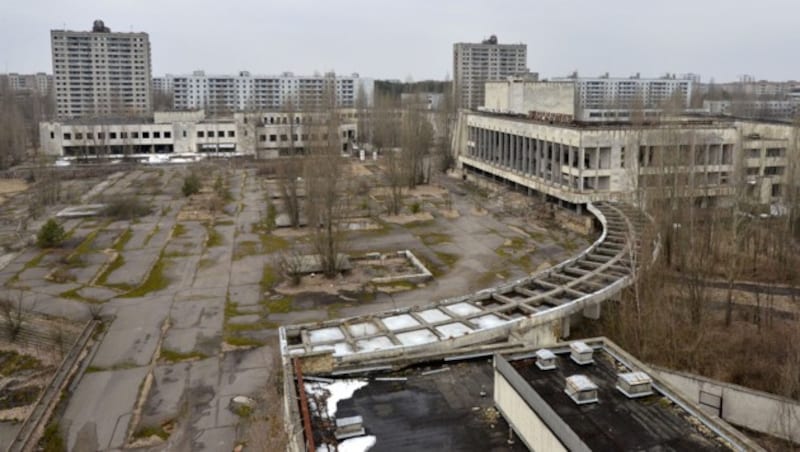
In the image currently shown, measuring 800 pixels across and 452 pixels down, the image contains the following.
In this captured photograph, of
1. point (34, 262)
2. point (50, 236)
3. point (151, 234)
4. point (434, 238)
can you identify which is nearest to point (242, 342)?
point (34, 262)

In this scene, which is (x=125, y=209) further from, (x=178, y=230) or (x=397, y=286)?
(x=397, y=286)

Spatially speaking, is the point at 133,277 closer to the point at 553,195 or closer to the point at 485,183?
the point at 553,195

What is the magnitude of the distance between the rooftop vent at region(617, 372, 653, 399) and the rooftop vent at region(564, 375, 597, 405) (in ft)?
1.81

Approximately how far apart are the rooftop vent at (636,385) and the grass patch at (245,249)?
21.0 m

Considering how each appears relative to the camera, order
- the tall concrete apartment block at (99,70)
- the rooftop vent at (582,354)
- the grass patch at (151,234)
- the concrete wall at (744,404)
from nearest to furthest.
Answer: the rooftop vent at (582,354), the concrete wall at (744,404), the grass patch at (151,234), the tall concrete apartment block at (99,70)

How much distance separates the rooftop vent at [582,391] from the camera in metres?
9.70

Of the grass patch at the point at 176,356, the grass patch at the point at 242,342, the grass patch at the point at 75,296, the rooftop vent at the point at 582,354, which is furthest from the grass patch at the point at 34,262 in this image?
the rooftop vent at the point at 582,354

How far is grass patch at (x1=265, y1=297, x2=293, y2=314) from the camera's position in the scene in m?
21.6

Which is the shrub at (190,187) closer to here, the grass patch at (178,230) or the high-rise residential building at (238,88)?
the grass patch at (178,230)

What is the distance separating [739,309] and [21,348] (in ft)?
72.2

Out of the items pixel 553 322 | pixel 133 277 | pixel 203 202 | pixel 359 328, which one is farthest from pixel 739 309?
pixel 203 202

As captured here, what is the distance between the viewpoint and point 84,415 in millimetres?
14883

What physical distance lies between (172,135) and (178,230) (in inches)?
1563

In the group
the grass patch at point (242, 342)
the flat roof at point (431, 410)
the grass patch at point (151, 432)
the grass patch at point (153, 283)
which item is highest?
the flat roof at point (431, 410)
